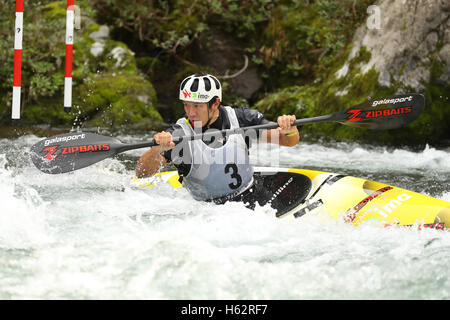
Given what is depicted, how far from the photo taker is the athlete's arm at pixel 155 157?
138 inches

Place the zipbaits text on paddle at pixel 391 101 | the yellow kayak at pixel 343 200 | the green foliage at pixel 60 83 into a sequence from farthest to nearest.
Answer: the green foliage at pixel 60 83 < the zipbaits text on paddle at pixel 391 101 < the yellow kayak at pixel 343 200

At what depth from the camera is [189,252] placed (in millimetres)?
3020

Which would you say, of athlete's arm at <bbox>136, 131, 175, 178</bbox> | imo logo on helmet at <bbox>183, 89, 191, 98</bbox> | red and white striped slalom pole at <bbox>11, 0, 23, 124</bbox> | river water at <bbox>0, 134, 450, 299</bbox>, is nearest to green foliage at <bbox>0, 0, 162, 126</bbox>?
red and white striped slalom pole at <bbox>11, 0, 23, 124</bbox>

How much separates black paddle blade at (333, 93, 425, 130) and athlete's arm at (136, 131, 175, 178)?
4.25ft

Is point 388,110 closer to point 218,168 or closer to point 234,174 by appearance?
point 234,174

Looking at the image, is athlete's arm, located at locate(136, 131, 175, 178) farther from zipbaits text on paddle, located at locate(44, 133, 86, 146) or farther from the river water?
zipbaits text on paddle, located at locate(44, 133, 86, 146)

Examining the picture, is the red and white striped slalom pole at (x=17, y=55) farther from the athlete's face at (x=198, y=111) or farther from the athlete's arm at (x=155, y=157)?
the athlete's face at (x=198, y=111)

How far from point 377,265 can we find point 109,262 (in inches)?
52.2

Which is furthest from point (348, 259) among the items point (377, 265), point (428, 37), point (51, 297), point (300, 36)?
point (300, 36)

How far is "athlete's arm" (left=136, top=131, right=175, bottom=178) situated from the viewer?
350 cm

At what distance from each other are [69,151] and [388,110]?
219 centimetres

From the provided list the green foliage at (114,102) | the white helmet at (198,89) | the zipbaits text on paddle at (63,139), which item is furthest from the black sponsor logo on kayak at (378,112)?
the green foliage at (114,102)

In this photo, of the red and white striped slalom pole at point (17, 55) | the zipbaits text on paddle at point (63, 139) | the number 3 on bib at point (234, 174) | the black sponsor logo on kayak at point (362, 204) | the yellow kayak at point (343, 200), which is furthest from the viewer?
the red and white striped slalom pole at point (17, 55)

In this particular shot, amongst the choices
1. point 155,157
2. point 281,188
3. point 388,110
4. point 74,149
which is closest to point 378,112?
point 388,110
